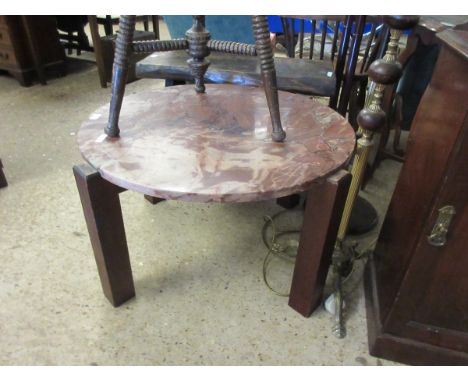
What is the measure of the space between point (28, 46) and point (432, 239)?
2996 millimetres

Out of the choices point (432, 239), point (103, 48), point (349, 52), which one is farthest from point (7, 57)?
point (432, 239)

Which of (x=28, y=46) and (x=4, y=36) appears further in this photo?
(x=28, y=46)

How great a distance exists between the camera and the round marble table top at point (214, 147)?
76 centimetres

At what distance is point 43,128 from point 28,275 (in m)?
1.27

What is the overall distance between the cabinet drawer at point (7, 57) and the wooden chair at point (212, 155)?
2167mm

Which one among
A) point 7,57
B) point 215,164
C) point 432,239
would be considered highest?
point 215,164

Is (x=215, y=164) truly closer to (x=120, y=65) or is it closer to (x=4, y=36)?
(x=120, y=65)

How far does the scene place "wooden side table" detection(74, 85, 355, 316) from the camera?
770 millimetres

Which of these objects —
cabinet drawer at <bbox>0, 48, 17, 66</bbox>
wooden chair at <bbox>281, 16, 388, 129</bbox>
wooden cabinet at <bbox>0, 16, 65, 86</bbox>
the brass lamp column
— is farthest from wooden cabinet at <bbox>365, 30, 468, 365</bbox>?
cabinet drawer at <bbox>0, 48, 17, 66</bbox>

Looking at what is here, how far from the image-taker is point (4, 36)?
8.63 feet

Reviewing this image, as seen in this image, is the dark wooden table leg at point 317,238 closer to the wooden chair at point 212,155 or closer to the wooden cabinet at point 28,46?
the wooden chair at point 212,155

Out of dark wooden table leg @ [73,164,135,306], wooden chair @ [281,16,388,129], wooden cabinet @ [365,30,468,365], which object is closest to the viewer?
wooden cabinet @ [365,30,468,365]

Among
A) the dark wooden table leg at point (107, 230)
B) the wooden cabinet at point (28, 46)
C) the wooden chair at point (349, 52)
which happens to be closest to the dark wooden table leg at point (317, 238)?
the dark wooden table leg at point (107, 230)

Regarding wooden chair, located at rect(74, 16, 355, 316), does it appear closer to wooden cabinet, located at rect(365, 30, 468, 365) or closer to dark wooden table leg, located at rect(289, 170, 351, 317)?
dark wooden table leg, located at rect(289, 170, 351, 317)
